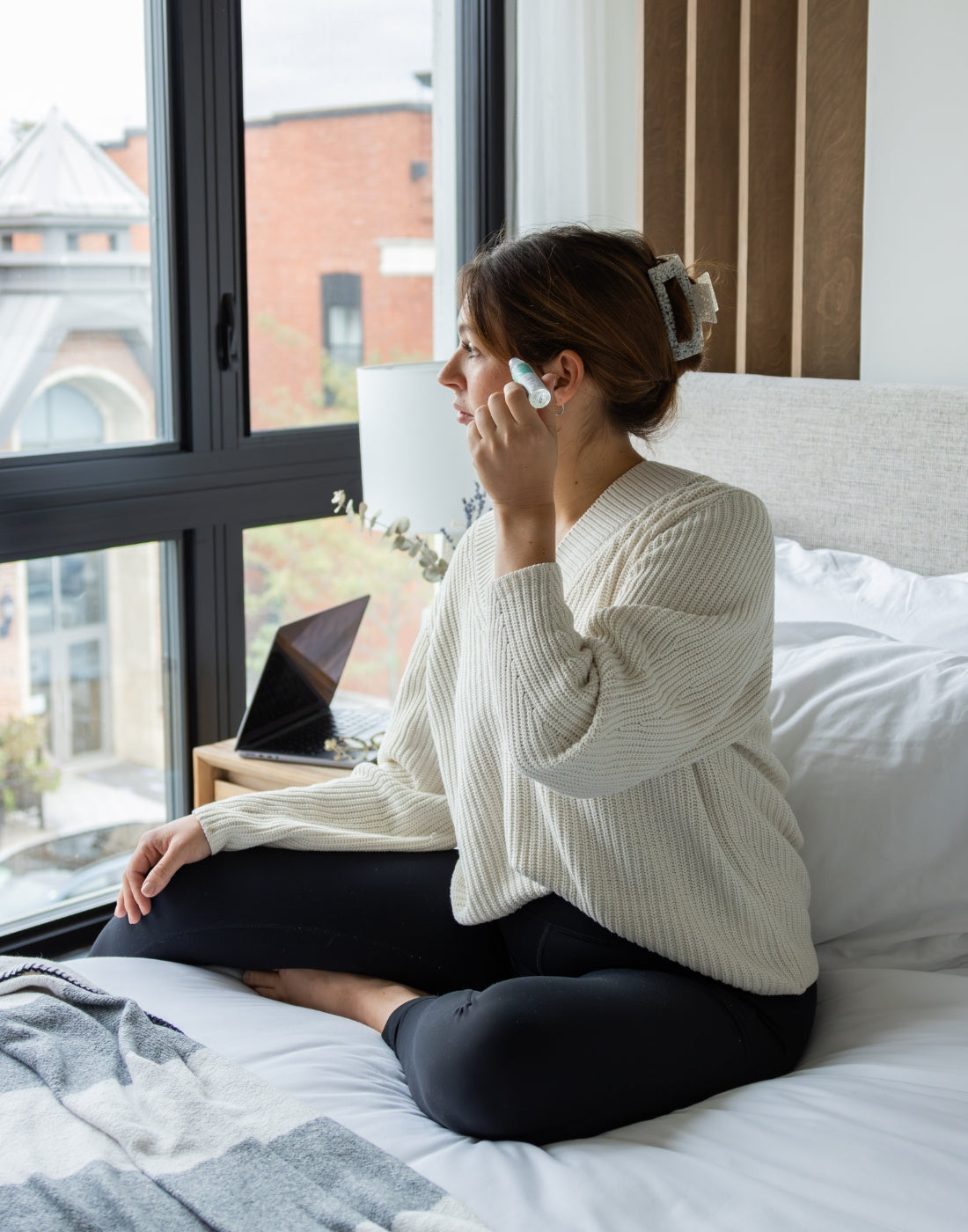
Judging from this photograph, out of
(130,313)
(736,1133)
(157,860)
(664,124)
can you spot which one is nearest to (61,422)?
(130,313)

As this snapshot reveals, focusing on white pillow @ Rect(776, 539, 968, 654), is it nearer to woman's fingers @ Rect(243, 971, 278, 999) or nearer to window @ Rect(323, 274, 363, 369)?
woman's fingers @ Rect(243, 971, 278, 999)

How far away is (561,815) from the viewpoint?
1.30 metres

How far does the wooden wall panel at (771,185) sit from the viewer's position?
2.29m

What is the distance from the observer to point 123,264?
90.1 inches

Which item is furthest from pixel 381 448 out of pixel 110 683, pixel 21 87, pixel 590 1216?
pixel 590 1216

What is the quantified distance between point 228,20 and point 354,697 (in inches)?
57.6

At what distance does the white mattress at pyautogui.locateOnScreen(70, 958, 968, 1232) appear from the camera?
99cm

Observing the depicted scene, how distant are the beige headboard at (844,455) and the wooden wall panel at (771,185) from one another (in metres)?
0.15

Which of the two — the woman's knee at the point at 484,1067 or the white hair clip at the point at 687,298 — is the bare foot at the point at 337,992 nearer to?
the woman's knee at the point at 484,1067

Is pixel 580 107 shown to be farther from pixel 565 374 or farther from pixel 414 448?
pixel 565 374

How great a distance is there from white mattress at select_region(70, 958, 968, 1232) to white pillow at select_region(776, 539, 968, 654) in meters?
0.55

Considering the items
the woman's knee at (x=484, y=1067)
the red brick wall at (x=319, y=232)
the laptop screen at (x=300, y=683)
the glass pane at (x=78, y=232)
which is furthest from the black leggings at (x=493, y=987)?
the red brick wall at (x=319, y=232)

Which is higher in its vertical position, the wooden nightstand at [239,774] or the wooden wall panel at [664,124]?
the wooden wall panel at [664,124]

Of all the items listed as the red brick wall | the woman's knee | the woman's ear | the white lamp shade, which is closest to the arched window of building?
the red brick wall
